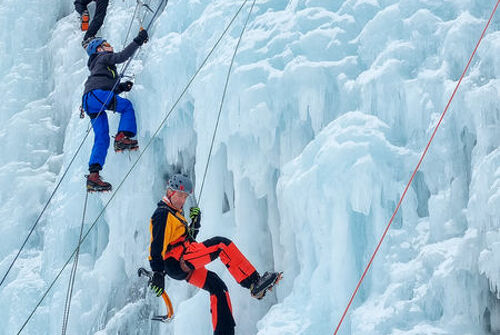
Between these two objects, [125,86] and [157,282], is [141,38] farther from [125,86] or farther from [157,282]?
[157,282]

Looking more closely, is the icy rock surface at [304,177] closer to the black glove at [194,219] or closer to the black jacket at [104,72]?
the black jacket at [104,72]

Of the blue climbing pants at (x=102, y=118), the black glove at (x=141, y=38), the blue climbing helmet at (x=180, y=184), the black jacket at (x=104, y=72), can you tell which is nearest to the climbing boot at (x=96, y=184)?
the blue climbing pants at (x=102, y=118)

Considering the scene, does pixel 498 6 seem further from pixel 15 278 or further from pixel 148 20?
pixel 15 278

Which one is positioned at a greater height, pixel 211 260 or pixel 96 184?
pixel 96 184

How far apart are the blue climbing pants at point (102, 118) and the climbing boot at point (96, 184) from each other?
0.06 meters

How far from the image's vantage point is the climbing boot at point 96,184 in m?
6.24

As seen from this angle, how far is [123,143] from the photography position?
252 inches

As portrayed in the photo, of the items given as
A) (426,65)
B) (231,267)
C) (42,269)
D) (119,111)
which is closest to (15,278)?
(42,269)

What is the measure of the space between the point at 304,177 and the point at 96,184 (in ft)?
7.46

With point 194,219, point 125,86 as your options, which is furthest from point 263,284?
point 125,86

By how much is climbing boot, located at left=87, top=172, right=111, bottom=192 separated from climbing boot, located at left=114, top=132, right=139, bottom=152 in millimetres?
344

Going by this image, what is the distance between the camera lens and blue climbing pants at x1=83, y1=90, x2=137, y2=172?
6238 mm

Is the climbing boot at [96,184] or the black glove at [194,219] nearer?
the black glove at [194,219]

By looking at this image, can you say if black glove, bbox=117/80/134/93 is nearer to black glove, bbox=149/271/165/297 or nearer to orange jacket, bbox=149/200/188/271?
orange jacket, bbox=149/200/188/271
